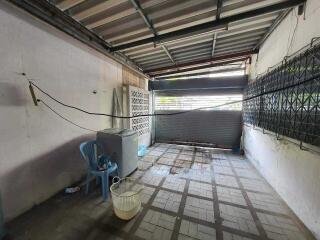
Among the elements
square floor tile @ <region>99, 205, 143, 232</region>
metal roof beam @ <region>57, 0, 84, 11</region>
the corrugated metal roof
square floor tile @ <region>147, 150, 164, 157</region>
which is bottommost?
square floor tile @ <region>99, 205, 143, 232</region>

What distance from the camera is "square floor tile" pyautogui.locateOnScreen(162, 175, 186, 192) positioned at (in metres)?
2.69

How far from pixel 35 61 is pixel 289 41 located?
382cm

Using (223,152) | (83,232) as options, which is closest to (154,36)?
(83,232)

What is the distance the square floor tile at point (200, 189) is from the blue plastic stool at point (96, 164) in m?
1.41

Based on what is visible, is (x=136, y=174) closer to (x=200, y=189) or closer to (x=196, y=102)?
(x=200, y=189)

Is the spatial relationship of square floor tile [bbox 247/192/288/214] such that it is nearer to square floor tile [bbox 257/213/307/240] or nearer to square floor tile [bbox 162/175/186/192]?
square floor tile [bbox 257/213/307/240]

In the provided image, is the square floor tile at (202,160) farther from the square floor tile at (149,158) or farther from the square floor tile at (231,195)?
the square floor tile at (231,195)

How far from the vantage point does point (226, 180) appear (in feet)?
9.90

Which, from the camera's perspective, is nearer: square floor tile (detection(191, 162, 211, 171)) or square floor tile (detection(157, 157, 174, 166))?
square floor tile (detection(191, 162, 211, 171))

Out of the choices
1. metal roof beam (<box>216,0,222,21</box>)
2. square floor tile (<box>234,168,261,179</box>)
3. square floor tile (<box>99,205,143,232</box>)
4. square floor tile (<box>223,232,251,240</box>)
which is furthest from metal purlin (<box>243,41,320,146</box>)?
square floor tile (<box>99,205,143,232</box>)

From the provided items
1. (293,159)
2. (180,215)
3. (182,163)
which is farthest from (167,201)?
(293,159)

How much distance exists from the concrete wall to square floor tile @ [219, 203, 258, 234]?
64 centimetres

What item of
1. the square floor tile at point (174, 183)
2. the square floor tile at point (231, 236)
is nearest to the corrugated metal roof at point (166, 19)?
the square floor tile at point (174, 183)

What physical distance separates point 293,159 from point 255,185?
977 millimetres
